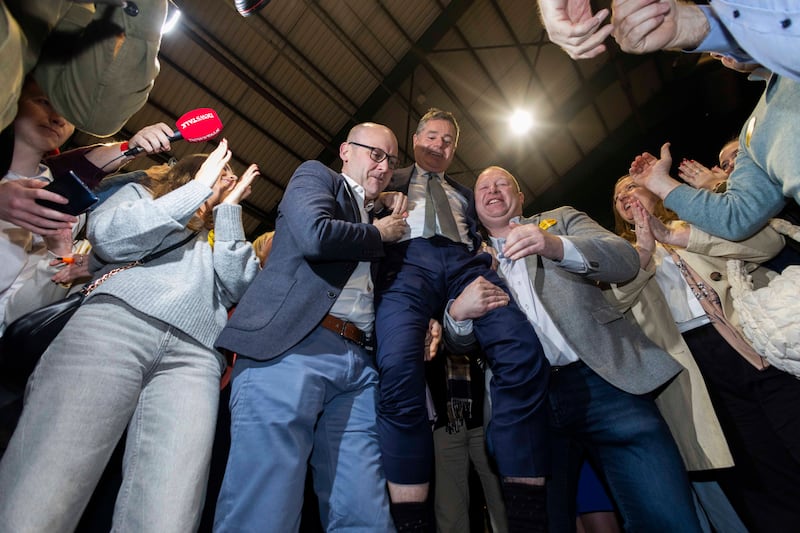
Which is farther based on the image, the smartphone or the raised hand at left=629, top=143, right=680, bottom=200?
the raised hand at left=629, top=143, right=680, bottom=200

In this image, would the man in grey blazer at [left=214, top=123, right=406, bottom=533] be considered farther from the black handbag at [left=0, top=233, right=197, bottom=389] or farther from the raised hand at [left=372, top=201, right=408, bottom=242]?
the black handbag at [left=0, top=233, right=197, bottom=389]

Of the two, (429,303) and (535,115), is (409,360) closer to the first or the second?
(429,303)

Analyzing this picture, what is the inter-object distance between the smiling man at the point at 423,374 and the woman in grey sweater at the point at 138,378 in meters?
0.64

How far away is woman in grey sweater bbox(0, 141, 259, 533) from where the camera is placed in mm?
1189

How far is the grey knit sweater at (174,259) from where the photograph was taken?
1530 mm

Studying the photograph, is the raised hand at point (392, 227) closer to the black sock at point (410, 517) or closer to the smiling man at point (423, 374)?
the smiling man at point (423, 374)

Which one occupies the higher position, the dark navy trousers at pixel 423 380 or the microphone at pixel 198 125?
the microphone at pixel 198 125

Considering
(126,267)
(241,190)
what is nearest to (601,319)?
(241,190)

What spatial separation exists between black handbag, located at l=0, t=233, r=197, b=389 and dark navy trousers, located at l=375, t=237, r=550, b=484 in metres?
1.14

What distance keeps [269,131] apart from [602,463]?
23.6 ft

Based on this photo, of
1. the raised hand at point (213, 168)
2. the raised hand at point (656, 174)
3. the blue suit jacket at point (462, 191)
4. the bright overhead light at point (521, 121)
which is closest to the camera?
the raised hand at point (213, 168)

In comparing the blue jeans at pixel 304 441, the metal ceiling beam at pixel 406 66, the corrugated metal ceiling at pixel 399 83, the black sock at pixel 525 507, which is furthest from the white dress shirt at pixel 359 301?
the metal ceiling beam at pixel 406 66

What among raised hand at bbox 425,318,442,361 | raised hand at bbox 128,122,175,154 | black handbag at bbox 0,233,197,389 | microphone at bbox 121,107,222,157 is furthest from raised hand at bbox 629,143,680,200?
black handbag at bbox 0,233,197,389

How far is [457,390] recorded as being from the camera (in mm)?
2439
